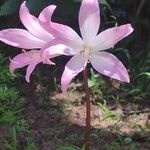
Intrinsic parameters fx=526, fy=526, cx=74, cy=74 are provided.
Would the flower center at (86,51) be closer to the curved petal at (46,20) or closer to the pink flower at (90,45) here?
the pink flower at (90,45)

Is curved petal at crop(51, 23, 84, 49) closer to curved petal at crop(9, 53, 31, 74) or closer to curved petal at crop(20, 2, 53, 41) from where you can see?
curved petal at crop(20, 2, 53, 41)

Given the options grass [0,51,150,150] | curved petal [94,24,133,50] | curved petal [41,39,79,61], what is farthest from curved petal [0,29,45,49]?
grass [0,51,150,150]

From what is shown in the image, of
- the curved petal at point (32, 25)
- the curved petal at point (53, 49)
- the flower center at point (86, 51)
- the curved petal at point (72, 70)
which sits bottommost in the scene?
the curved petal at point (72, 70)

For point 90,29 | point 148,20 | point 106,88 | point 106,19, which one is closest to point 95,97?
point 106,88

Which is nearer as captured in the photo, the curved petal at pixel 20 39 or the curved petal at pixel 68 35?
the curved petal at pixel 68 35

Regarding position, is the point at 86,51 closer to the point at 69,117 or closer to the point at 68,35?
the point at 68,35

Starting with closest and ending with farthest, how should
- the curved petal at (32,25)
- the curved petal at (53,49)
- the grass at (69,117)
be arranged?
the curved petal at (53,49), the curved petal at (32,25), the grass at (69,117)

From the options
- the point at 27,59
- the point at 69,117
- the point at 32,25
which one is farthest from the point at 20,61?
the point at 69,117

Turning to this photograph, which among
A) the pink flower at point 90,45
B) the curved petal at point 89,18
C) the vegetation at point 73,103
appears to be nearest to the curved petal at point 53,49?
the pink flower at point 90,45

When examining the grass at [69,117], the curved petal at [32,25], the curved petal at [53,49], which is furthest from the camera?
the grass at [69,117]
